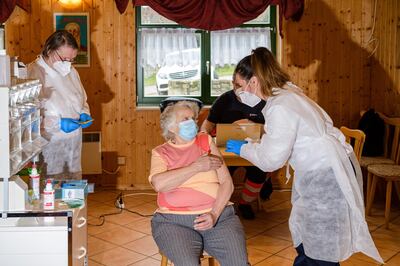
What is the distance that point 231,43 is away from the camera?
592 centimetres

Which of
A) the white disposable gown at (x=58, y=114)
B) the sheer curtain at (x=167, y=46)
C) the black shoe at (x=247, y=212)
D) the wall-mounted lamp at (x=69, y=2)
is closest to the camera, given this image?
the white disposable gown at (x=58, y=114)

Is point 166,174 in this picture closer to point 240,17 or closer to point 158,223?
point 158,223

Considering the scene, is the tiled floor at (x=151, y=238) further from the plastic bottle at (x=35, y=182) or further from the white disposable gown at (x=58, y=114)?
the plastic bottle at (x=35, y=182)

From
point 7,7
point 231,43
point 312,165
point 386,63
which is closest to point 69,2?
point 7,7

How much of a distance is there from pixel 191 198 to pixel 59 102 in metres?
1.43

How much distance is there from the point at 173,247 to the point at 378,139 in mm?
3296

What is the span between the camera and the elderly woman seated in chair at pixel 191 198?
260 centimetres

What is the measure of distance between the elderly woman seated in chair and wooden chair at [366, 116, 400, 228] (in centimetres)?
217

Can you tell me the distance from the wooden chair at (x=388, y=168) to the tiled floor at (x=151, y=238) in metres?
0.19

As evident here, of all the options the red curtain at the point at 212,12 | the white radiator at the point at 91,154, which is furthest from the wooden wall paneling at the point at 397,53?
the white radiator at the point at 91,154

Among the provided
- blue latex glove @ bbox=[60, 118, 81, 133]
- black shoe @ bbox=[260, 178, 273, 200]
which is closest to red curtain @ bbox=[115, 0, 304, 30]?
black shoe @ bbox=[260, 178, 273, 200]

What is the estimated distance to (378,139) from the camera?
17.5 feet

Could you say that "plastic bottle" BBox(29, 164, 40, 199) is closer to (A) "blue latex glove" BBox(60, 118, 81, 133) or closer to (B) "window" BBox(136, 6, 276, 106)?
(A) "blue latex glove" BBox(60, 118, 81, 133)

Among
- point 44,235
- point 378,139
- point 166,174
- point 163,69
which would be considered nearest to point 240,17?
point 163,69
